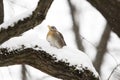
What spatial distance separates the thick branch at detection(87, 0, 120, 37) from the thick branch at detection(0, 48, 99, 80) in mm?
452

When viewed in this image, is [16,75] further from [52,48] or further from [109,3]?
[109,3]

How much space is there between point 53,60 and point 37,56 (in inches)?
5.7

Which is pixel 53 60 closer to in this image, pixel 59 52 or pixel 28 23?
pixel 59 52

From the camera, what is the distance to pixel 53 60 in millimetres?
2947

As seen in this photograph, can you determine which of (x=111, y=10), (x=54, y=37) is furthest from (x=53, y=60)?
(x=54, y=37)

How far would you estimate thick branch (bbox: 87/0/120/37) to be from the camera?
8.34 ft

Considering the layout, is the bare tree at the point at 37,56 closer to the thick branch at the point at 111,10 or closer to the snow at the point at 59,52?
the snow at the point at 59,52

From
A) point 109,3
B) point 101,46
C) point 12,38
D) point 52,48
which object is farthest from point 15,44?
point 101,46

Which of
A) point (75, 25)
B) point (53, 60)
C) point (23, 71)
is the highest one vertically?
point (75, 25)

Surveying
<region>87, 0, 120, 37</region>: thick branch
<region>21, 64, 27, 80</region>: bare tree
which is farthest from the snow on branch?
<region>21, 64, 27, 80</region>: bare tree

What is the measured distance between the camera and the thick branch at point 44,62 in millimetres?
2896

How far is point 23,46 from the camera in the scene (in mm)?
3062

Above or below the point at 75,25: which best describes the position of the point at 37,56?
below

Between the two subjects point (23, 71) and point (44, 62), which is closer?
point (44, 62)
